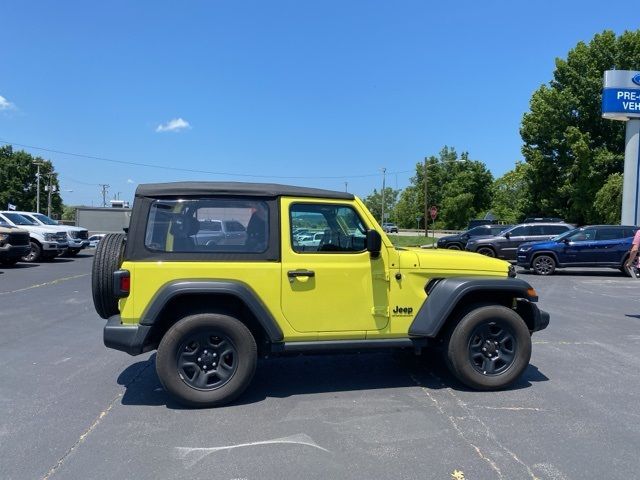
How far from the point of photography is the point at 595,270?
1892cm

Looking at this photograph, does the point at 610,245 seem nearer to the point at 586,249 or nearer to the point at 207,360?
the point at 586,249

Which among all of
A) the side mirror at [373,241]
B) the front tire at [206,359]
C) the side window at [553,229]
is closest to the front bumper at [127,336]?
the front tire at [206,359]

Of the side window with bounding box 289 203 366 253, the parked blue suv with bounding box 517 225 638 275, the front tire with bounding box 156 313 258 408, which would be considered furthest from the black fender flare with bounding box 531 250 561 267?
the front tire with bounding box 156 313 258 408

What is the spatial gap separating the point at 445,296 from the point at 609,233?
46.5ft

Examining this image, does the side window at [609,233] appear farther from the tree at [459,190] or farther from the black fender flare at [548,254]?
the tree at [459,190]

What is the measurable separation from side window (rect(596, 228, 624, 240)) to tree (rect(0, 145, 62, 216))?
72685mm

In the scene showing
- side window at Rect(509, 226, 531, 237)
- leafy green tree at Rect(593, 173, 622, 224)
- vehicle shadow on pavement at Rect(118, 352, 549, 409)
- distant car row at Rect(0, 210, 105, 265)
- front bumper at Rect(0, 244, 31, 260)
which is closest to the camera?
vehicle shadow on pavement at Rect(118, 352, 549, 409)

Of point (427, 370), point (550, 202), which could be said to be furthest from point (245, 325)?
point (550, 202)

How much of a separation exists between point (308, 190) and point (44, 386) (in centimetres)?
327

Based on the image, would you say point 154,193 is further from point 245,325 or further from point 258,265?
point 245,325

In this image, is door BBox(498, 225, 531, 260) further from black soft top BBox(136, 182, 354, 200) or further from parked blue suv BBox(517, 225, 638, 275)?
black soft top BBox(136, 182, 354, 200)

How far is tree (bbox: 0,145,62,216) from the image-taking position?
242ft

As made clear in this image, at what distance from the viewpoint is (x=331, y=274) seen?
4.79m

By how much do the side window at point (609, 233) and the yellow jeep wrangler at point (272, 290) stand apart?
1334 cm
